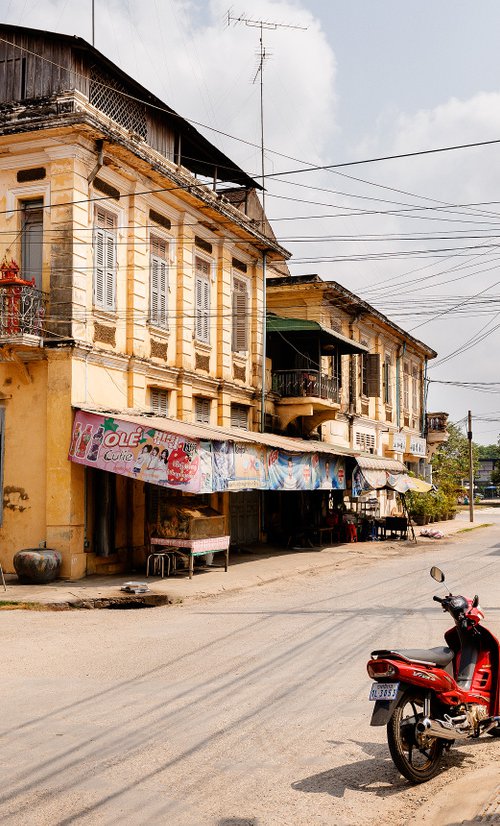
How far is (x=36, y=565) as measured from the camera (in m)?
15.6

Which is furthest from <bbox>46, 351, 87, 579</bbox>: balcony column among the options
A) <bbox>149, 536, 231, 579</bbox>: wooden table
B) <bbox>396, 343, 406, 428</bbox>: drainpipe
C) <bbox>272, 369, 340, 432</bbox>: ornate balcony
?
<bbox>396, 343, 406, 428</bbox>: drainpipe

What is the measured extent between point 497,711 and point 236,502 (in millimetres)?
18762

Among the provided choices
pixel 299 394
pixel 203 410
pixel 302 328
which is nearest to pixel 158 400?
pixel 203 410

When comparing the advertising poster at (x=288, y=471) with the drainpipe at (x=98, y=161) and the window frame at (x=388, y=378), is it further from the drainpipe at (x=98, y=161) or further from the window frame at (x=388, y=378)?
the window frame at (x=388, y=378)

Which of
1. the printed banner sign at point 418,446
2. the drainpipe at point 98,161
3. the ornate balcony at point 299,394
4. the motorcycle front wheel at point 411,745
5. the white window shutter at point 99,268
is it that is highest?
the drainpipe at point 98,161

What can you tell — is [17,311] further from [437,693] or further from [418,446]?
[418,446]

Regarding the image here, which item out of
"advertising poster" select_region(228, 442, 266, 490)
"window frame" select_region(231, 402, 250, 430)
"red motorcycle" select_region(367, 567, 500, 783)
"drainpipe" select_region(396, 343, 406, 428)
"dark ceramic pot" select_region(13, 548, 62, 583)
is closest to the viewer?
"red motorcycle" select_region(367, 567, 500, 783)

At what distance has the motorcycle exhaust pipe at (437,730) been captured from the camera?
5.50 metres

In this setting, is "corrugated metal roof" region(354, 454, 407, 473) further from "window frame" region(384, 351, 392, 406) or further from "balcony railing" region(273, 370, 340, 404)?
"window frame" region(384, 351, 392, 406)

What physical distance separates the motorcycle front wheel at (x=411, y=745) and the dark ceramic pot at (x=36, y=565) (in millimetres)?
11062

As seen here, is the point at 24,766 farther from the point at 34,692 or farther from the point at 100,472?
the point at 100,472

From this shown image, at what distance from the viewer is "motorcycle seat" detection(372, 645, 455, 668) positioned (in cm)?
562

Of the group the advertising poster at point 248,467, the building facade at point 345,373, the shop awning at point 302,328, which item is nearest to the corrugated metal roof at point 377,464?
the building facade at point 345,373

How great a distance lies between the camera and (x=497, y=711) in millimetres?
6223
